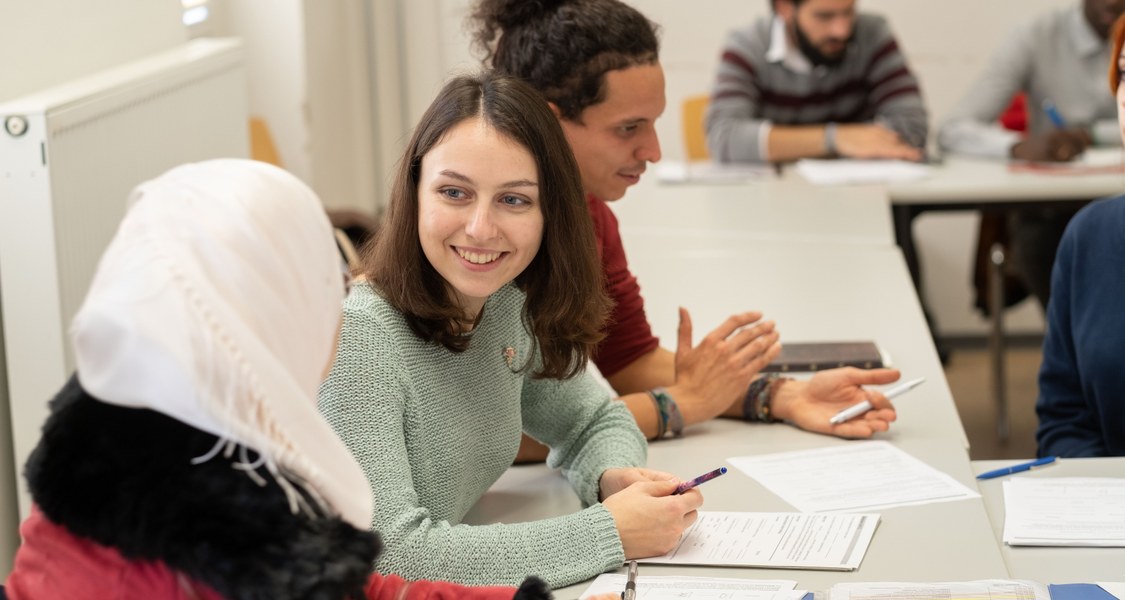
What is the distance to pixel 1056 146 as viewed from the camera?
3877 millimetres

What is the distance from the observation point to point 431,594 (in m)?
1.28

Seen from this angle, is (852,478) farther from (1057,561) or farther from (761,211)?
(761,211)

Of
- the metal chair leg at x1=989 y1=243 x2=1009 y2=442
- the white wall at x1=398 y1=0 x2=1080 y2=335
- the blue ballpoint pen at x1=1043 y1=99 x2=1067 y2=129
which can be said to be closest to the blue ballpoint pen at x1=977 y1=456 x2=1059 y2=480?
the metal chair leg at x1=989 y1=243 x2=1009 y2=442

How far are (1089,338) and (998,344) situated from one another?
219 centimetres

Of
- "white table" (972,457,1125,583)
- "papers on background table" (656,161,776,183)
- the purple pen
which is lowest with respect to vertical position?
"papers on background table" (656,161,776,183)

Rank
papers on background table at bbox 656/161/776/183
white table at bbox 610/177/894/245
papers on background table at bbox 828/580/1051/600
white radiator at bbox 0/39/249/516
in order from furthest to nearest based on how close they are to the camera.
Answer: papers on background table at bbox 656/161/776/183 → white table at bbox 610/177/894/245 → white radiator at bbox 0/39/249/516 → papers on background table at bbox 828/580/1051/600

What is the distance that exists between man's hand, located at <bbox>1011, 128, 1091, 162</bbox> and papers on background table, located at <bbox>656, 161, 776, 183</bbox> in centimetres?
79

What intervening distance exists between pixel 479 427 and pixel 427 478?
11 cm

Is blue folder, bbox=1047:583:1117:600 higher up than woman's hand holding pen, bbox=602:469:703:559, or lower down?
lower down

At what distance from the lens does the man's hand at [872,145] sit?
4043mm

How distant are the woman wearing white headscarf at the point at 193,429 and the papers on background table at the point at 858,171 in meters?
3.05

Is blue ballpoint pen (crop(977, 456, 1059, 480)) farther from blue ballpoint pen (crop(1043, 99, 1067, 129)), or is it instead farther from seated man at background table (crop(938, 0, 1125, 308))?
blue ballpoint pen (crop(1043, 99, 1067, 129))

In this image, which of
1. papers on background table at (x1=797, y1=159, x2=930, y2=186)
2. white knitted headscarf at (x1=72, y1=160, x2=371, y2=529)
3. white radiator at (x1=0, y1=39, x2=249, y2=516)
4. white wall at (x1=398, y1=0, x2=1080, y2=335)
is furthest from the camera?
white wall at (x1=398, y1=0, x2=1080, y2=335)

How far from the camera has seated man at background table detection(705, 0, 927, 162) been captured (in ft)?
13.4
